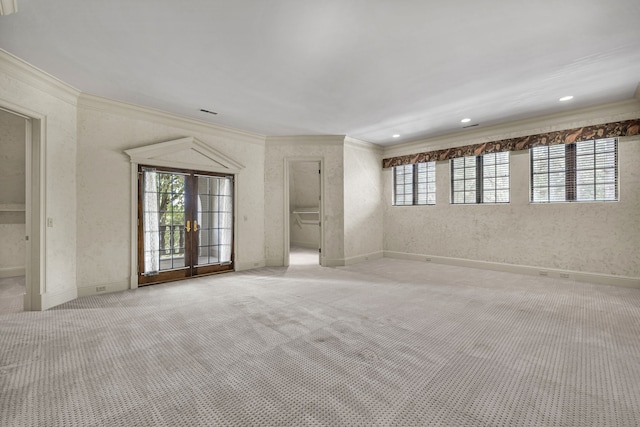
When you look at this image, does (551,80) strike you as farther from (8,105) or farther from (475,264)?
(8,105)

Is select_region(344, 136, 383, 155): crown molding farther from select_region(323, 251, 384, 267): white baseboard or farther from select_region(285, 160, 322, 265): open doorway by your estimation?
select_region(323, 251, 384, 267): white baseboard

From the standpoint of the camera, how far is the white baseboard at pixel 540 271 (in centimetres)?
468

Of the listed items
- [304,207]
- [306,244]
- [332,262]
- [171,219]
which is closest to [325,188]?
[332,262]

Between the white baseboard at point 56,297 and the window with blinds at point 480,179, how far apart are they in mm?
7391

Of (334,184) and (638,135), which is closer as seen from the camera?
(638,135)

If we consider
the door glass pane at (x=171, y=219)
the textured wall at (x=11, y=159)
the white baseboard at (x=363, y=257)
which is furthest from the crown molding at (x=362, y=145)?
the textured wall at (x=11, y=159)

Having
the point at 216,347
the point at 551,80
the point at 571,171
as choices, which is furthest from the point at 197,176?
the point at 571,171

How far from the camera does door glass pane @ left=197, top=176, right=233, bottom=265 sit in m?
5.52

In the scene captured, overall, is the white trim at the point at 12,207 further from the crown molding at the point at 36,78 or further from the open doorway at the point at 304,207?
the open doorway at the point at 304,207

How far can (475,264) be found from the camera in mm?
6234

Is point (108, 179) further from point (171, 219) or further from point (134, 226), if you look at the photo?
point (171, 219)

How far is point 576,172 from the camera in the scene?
517cm

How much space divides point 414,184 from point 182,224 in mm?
5573

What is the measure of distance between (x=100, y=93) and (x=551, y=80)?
20.9 feet
